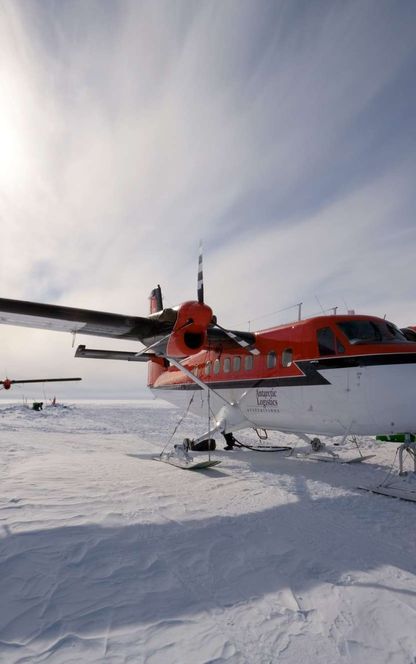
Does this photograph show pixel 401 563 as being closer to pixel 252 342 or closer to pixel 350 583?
pixel 350 583

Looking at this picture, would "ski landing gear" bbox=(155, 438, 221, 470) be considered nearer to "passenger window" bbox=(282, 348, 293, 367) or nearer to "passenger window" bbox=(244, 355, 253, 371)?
"passenger window" bbox=(244, 355, 253, 371)

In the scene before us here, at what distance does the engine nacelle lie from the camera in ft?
27.7

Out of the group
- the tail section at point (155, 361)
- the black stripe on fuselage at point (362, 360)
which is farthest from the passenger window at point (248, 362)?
the tail section at point (155, 361)

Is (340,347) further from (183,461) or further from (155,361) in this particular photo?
(155,361)

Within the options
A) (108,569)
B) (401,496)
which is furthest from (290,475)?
(108,569)

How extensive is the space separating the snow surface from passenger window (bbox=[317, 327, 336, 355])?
295cm

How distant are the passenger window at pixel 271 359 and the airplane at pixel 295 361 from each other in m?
0.03

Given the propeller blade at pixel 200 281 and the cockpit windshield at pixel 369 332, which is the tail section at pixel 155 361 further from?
the cockpit windshield at pixel 369 332

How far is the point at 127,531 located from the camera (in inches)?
165

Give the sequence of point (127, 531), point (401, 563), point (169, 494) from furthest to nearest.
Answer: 1. point (169, 494)
2. point (127, 531)
3. point (401, 563)

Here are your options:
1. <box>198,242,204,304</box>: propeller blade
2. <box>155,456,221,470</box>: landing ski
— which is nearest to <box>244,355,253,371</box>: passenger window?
<box>198,242,204,304</box>: propeller blade

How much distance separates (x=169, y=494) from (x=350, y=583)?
3.30 meters

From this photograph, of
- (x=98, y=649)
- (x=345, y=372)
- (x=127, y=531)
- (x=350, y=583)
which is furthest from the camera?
(x=345, y=372)

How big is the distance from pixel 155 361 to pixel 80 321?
6982 mm
